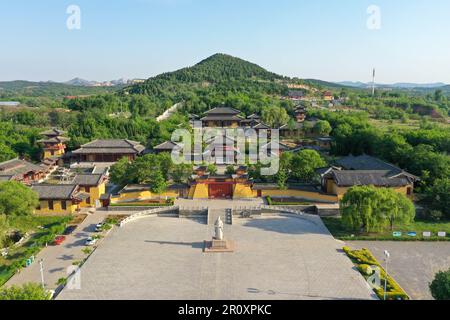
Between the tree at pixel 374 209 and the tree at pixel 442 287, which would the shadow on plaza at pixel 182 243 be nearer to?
the tree at pixel 374 209

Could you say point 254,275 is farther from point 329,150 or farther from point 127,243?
point 329,150

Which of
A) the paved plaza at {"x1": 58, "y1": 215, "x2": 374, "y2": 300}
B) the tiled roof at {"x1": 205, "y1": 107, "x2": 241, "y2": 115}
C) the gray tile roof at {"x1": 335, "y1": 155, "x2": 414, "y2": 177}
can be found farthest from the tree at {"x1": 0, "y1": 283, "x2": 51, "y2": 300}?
the tiled roof at {"x1": 205, "y1": 107, "x2": 241, "y2": 115}

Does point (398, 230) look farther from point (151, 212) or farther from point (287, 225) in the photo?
point (151, 212)

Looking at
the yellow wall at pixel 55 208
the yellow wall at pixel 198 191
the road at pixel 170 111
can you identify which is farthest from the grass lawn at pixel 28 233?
the road at pixel 170 111

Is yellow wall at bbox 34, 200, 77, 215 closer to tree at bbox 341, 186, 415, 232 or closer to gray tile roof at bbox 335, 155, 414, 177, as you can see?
tree at bbox 341, 186, 415, 232

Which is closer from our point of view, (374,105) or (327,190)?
(327,190)
